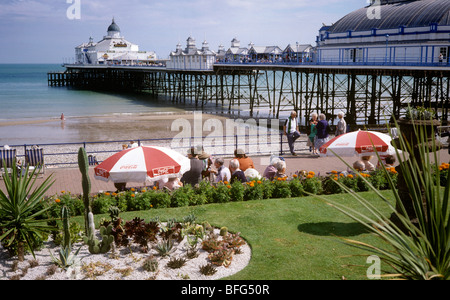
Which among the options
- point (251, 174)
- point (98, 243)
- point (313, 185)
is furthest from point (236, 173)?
point (98, 243)

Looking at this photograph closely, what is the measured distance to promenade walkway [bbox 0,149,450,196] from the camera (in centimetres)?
1178

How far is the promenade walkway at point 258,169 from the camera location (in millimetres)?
11781

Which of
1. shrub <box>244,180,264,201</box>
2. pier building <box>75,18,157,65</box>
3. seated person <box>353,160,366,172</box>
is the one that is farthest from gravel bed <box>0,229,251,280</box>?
pier building <box>75,18,157,65</box>

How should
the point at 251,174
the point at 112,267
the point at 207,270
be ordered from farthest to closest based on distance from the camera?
1. the point at 251,174
2. the point at 112,267
3. the point at 207,270

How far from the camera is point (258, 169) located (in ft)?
46.1

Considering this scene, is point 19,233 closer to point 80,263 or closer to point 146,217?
point 80,263

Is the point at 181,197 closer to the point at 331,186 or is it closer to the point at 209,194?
the point at 209,194

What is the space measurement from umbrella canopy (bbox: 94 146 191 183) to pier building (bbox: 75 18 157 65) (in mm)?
96007

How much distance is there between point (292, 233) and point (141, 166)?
3.24 meters

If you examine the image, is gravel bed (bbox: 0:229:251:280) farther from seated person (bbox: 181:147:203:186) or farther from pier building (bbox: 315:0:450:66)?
pier building (bbox: 315:0:450:66)

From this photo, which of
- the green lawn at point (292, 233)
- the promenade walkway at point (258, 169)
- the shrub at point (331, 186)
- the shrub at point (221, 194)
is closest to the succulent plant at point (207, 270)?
the green lawn at point (292, 233)

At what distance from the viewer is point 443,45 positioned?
28453 mm

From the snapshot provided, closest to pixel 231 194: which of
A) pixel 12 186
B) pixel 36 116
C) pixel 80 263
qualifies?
pixel 80 263

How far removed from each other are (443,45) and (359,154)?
879 inches
